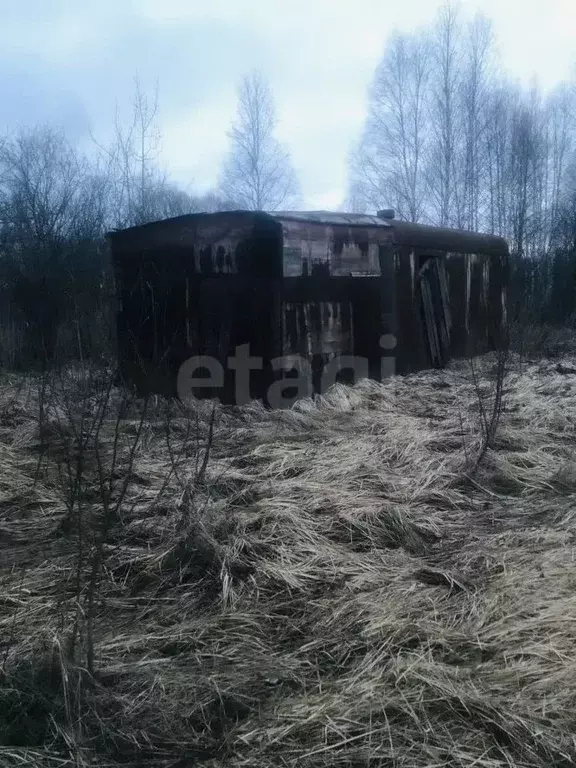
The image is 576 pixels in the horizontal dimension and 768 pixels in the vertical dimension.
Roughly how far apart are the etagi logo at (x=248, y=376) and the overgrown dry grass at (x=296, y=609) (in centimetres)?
220

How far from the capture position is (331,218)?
7.75 m

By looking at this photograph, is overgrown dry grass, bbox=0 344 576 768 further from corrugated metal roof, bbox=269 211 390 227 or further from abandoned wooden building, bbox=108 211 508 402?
corrugated metal roof, bbox=269 211 390 227

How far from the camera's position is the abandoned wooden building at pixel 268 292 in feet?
22.9

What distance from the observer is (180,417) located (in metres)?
6.04

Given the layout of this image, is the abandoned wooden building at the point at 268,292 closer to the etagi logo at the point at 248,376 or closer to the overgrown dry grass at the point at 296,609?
the etagi logo at the point at 248,376

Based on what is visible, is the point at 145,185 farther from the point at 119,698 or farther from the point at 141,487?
the point at 119,698

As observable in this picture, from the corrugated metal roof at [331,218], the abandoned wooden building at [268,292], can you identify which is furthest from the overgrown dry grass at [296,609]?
the corrugated metal roof at [331,218]

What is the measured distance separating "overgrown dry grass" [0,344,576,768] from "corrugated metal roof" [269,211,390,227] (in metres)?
3.28

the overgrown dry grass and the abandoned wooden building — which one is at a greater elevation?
the abandoned wooden building

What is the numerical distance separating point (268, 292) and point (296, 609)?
15.6 feet

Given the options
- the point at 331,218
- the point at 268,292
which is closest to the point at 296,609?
the point at 268,292

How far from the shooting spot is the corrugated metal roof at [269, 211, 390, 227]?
705cm

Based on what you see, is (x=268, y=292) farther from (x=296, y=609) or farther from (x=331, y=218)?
(x=296, y=609)

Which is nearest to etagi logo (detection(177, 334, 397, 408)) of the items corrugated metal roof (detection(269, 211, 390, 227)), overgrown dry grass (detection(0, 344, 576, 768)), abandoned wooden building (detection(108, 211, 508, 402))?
abandoned wooden building (detection(108, 211, 508, 402))
